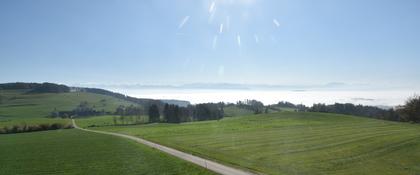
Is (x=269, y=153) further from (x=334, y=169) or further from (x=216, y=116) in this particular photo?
(x=216, y=116)

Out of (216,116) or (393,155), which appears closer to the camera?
(393,155)

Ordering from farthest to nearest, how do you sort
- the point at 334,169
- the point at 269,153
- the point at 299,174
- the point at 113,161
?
1. the point at 269,153
2. the point at 113,161
3. the point at 334,169
4. the point at 299,174

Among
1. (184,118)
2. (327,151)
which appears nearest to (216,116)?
(184,118)

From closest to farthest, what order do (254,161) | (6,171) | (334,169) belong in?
(334,169)
(6,171)
(254,161)

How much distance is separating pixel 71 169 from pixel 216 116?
526 feet

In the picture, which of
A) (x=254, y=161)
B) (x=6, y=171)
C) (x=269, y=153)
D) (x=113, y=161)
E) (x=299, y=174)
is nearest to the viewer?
(x=299, y=174)

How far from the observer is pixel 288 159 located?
32656 mm

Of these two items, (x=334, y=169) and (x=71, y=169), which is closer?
(x=334, y=169)

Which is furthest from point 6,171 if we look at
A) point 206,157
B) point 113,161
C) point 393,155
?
point 393,155

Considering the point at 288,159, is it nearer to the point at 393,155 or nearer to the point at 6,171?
the point at 393,155

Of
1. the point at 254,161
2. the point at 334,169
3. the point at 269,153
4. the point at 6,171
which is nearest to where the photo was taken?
the point at 334,169

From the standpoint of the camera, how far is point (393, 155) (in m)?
35.1

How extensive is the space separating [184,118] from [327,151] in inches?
6006

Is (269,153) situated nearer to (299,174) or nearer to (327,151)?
(327,151)
